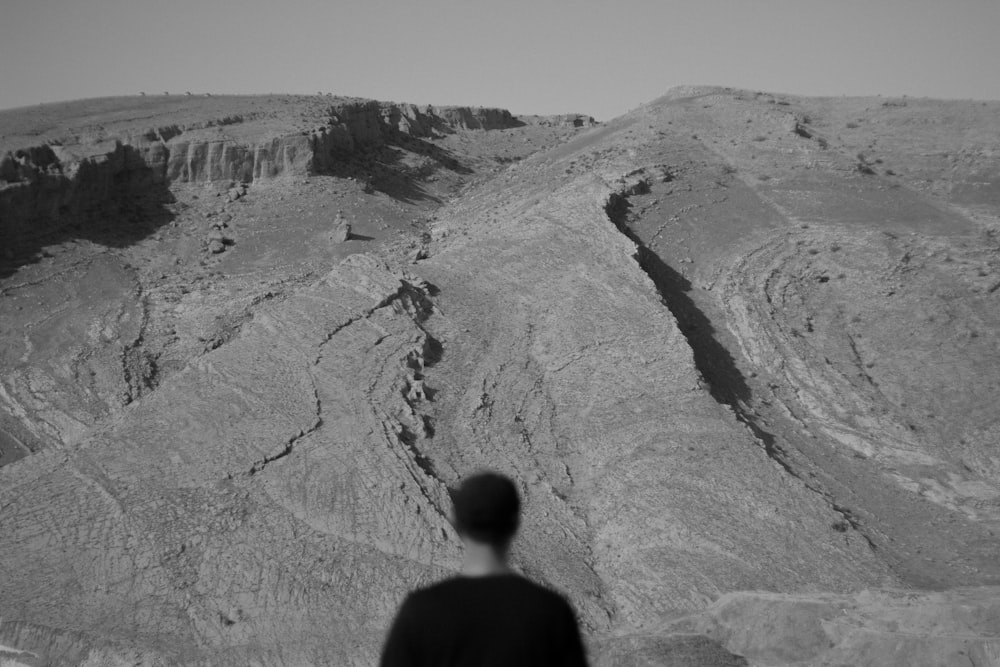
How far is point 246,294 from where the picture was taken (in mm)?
25453

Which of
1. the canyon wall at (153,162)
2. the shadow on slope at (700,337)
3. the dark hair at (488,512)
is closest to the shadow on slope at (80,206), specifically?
the canyon wall at (153,162)

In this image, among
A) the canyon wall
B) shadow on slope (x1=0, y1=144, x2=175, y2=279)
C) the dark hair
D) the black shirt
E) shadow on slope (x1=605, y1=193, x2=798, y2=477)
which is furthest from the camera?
the canyon wall

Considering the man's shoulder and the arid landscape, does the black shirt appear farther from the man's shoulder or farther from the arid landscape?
the arid landscape

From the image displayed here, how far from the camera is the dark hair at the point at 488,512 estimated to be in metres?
2.88

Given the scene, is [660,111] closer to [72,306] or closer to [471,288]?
[471,288]

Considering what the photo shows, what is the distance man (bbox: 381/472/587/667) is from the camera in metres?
2.71

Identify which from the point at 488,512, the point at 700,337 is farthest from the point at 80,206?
the point at 488,512

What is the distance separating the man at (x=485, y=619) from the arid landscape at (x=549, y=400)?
7582 millimetres

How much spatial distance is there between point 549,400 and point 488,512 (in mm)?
12476

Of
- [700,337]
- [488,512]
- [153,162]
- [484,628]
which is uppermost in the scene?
[488,512]

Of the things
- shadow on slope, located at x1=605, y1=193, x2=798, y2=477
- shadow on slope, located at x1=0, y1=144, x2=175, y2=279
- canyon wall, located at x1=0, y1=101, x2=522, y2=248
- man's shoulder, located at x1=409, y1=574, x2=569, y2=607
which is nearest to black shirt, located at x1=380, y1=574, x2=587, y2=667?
man's shoulder, located at x1=409, y1=574, x2=569, y2=607

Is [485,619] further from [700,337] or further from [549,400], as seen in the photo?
[700,337]

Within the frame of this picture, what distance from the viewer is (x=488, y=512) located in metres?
2.87

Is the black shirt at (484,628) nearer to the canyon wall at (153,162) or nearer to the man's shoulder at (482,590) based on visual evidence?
the man's shoulder at (482,590)
